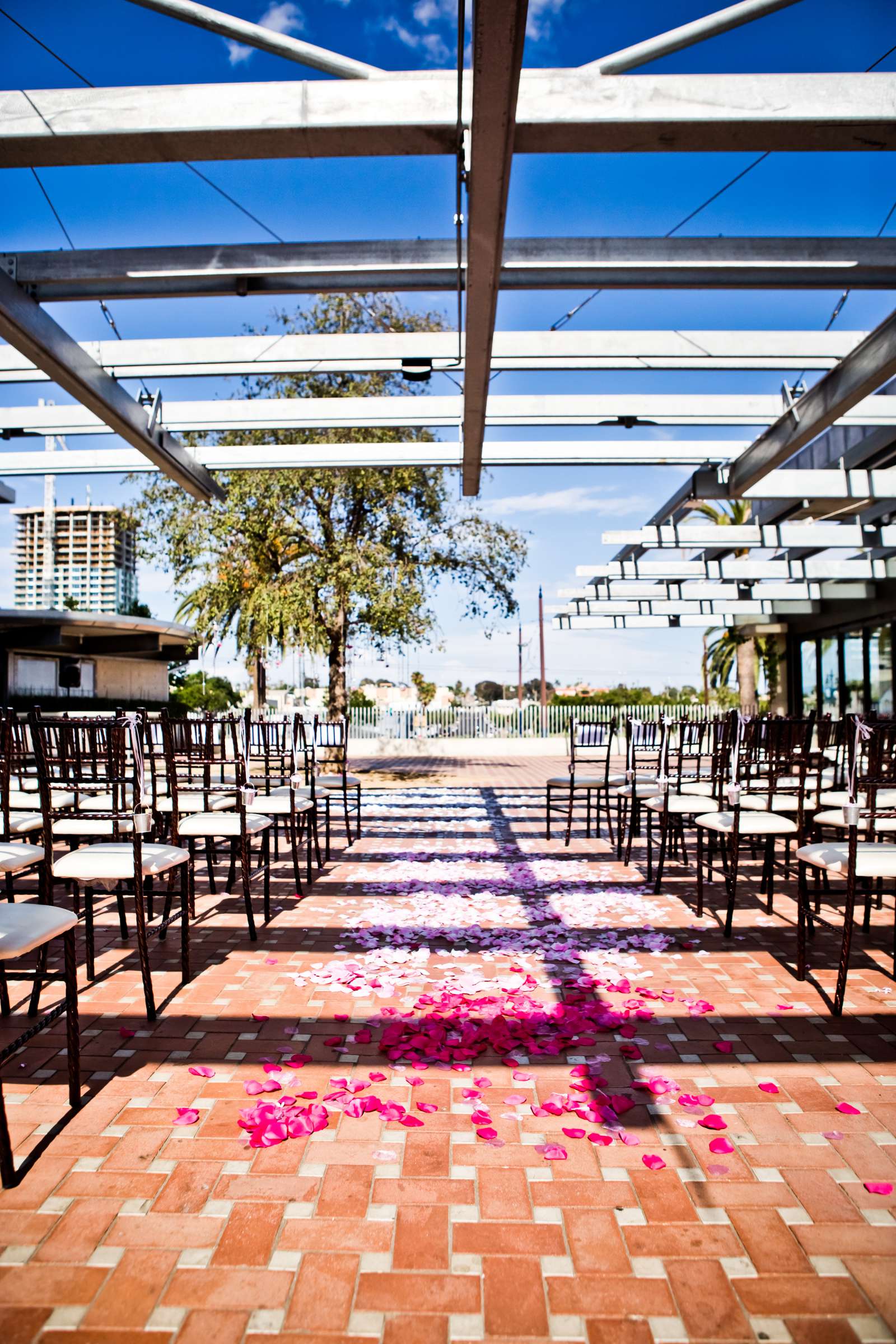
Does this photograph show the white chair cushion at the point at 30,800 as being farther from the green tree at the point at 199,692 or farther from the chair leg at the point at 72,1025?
the green tree at the point at 199,692

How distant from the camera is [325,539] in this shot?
47.2 ft

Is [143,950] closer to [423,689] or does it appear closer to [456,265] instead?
[456,265]

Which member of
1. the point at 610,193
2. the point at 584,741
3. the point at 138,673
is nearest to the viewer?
the point at 610,193

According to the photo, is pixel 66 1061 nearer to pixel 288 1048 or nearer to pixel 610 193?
pixel 288 1048

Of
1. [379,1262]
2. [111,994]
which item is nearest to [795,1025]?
[379,1262]

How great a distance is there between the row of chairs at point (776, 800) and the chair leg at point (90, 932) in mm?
3188

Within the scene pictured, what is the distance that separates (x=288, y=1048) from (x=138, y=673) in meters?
24.4

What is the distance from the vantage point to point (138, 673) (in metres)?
25.8

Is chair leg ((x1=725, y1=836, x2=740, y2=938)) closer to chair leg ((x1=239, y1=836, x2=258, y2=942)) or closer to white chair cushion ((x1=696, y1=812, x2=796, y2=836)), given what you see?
white chair cushion ((x1=696, y1=812, x2=796, y2=836))

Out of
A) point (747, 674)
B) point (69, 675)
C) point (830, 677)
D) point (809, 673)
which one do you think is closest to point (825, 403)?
point (830, 677)

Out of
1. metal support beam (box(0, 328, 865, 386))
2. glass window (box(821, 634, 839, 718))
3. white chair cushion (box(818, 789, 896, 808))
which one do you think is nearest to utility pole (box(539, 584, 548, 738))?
glass window (box(821, 634, 839, 718))

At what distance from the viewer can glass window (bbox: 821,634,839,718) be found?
1436 cm

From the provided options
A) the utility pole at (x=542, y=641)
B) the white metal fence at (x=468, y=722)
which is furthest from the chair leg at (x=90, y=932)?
the utility pole at (x=542, y=641)

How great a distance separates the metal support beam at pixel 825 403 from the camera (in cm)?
437
